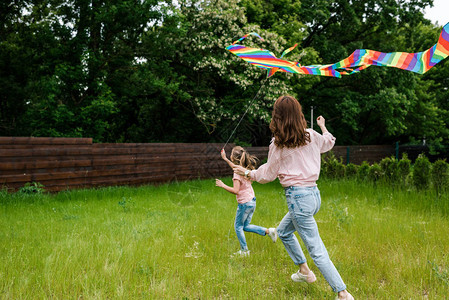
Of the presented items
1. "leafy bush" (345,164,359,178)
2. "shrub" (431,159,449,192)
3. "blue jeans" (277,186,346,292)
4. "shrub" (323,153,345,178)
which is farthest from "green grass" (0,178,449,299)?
"shrub" (323,153,345,178)

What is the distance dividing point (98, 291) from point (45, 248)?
5.22 feet

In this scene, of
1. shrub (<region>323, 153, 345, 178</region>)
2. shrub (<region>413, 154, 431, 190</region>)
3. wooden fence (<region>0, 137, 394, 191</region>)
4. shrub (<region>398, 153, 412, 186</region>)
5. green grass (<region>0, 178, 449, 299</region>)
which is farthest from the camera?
shrub (<region>323, 153, 345, 178</region>)

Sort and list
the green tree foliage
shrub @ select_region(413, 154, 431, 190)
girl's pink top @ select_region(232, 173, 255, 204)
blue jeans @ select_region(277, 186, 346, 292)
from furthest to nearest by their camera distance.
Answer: the green tree foliage
shrub @ select_region(413, 154, 431, 190)
girl's pink top @ select_region(232, 173, 255, 204)
blue jeans @ select_region(277, 186, 346, 292)

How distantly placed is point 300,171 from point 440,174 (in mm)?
6599

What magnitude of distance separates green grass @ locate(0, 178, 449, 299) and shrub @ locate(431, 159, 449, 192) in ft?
2.15

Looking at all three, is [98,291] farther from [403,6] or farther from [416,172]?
[403,6]

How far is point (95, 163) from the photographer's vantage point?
32.1 feet

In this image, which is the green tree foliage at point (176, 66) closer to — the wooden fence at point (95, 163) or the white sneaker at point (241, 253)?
the wooden fence at point (95, 163)

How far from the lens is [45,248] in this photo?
13.8 ft

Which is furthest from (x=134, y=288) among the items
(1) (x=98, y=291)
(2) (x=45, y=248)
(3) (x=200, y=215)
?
(3) (x=200, y=215)

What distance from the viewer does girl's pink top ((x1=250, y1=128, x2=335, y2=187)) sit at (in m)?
2.93

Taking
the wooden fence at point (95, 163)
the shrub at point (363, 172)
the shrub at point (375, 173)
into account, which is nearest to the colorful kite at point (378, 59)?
the shrub at point (375, 173)

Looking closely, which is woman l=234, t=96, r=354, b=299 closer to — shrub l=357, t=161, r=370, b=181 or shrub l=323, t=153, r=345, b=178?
shrub l=357, t=161, r=370, b=181

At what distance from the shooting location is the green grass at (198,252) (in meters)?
3.20
